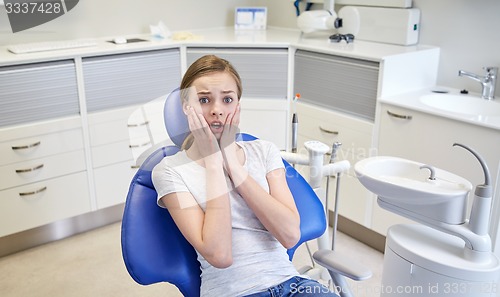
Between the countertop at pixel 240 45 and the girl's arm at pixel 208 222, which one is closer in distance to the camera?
the girl's arm at pixel 208 222

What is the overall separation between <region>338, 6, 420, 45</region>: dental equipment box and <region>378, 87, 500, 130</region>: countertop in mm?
354

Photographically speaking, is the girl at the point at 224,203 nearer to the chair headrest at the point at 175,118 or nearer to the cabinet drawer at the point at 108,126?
the chair headrest at the point at 175,118

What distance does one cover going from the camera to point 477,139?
2113mm

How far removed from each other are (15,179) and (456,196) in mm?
2082

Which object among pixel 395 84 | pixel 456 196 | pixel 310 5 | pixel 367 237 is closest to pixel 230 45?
pixel 310 5

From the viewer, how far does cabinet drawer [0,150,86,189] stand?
8.25 feet

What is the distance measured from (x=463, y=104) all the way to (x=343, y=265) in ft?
4.86

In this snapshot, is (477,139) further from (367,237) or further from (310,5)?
(310,5)

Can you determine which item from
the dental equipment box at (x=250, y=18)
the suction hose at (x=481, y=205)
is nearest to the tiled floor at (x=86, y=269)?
the suction hose at (x=481, y=205)

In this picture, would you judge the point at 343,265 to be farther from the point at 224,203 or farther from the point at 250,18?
the point at 250,18

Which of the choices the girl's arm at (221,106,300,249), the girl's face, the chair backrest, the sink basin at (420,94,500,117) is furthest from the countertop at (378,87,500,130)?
the girl's face

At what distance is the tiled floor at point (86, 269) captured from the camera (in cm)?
239

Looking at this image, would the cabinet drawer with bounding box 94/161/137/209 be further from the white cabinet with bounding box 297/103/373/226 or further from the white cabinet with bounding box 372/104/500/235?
the white cabinet with bounding box 372/104/500/235

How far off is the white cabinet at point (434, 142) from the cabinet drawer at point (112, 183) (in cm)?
142
